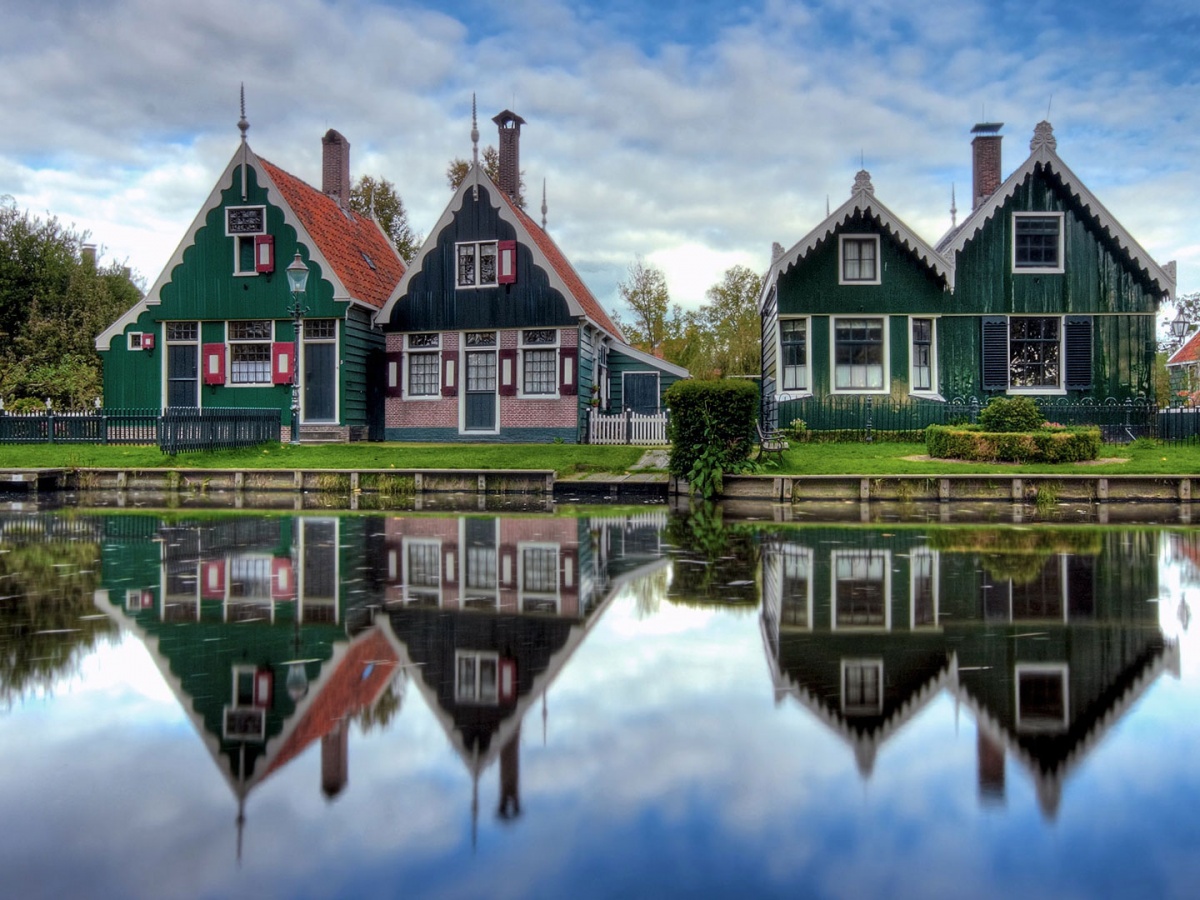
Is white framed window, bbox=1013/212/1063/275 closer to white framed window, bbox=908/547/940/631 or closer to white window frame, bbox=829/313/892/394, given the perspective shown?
white window frame, bbox=829/313/892/394

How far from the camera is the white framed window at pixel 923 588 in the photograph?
20.7 feet

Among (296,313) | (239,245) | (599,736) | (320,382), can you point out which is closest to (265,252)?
(239,245)

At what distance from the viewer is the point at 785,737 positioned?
13.2ft

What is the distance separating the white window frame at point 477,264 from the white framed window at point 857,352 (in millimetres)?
9699

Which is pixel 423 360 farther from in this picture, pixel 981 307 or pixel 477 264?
pixel 981 307

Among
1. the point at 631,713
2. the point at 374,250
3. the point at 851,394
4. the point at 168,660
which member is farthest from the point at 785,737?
the point at 374,250

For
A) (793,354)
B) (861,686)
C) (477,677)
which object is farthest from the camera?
(793,354)

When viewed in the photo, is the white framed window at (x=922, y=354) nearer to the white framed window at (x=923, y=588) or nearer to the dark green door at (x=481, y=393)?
the dark green door at (x=481, y=393)

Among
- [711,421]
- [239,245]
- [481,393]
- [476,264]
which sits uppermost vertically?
[239,245]

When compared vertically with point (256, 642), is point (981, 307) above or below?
above

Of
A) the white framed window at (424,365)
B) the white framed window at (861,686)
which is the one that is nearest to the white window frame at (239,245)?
the white framed window at (424,365)

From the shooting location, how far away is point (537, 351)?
2794 cm

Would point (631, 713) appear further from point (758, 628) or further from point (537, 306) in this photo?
point (537, 306)

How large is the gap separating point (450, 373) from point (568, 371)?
3545 millimetres
